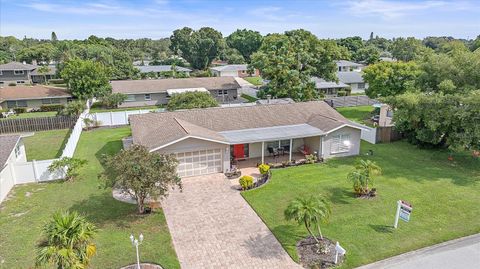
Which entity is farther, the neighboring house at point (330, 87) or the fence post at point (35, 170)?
the neighboring house at point (330, 87)

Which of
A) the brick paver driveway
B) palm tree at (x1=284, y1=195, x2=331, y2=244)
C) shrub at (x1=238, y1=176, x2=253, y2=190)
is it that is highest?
palm tree at (x1=284, y1=195, x2=331, y2=244)

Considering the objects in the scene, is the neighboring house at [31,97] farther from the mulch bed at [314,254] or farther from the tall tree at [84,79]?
the mulch bed at [314,254]

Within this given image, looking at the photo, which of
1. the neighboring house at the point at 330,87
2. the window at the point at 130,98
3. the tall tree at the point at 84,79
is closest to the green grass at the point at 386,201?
the neighboring house at the point at 330,87

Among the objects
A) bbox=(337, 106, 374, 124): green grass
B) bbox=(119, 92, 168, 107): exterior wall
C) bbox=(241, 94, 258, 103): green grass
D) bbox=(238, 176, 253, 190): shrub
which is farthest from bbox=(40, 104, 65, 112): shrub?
bbox=(337, 106, 374, 124): green grass

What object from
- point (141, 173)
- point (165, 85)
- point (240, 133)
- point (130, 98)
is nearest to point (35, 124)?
point (130, 98)

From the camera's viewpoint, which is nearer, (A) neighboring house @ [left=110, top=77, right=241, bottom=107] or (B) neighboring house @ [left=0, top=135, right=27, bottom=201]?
(B) neighboring house @ [left=0, top=135, right=27, bottom=201]

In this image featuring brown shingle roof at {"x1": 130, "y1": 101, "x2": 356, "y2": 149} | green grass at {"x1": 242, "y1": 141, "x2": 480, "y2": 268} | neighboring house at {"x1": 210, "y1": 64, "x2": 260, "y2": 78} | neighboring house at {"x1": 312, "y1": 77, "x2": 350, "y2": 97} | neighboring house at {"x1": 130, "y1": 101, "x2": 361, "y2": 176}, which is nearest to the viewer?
green grass at {"x1": 242, "y1": 141, "x2": 480, "y2": 268}

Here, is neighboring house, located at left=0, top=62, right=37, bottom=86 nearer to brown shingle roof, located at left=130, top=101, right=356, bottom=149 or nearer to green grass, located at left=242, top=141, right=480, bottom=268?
brown shingle roof, located at left=130, top=101, right=356, bottom=149

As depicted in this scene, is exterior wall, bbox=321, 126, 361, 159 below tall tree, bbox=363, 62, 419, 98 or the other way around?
below
